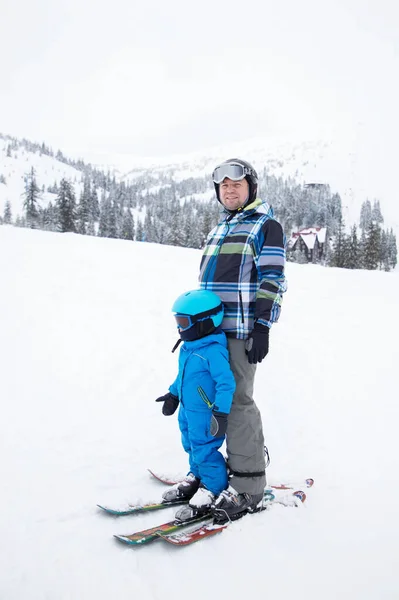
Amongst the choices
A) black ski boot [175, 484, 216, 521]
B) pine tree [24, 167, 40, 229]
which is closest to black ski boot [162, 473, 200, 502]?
black ski boot [175, 484, 216, 521]

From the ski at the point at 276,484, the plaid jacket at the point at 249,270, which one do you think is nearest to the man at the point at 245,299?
the plaid jacket at the point at 249,270

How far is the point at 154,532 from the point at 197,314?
4.73 ft

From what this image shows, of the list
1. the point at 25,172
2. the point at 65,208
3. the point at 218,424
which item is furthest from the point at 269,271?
the point at 25,172

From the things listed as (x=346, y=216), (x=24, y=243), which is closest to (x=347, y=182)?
(x=346, y=216)

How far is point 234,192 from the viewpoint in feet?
10.3

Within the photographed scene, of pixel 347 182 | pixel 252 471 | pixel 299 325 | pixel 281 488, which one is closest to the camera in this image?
pixel 252 471

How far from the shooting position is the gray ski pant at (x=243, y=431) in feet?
9.45

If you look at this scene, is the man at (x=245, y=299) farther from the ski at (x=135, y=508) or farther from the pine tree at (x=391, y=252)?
the pine tree at (x=391, y=252)

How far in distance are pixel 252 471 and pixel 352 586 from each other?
901 millimetres

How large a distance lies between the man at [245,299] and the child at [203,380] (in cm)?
11

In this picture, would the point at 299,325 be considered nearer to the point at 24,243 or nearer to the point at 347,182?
the point at 24,243

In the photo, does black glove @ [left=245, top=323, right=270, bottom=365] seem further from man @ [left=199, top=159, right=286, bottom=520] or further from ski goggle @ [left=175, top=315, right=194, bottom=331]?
ski goggle @ [left=175, top=315, right=194, bottom=331]

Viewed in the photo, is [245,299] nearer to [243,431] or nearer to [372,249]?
[243,431]

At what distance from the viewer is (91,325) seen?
655cm
